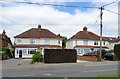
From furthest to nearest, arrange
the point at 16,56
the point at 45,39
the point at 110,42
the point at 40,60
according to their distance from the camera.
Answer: the point at 110,42 < the point at 45,39 < the point at 16,56 < the point at 40,60

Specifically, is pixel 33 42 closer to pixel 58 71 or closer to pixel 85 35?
pixel 85 35

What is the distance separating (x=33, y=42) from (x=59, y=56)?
26.6 m

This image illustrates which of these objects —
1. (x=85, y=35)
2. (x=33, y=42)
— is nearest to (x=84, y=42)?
(x=85, y=35)

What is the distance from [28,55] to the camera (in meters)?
49.2

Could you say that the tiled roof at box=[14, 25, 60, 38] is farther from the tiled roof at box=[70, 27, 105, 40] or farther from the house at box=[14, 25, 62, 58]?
the tiled roof at box=[70, 27, 105, 40]

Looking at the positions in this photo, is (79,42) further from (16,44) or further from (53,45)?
(16,44)

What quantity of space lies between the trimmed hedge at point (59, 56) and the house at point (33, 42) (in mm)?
22849

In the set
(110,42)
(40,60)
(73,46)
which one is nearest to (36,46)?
(73,46)

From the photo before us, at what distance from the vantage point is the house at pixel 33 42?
161 feet

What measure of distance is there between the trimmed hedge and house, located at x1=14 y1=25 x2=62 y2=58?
900 inches

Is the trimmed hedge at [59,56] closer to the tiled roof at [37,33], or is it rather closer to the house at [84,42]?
the tiled roof at [37,33]

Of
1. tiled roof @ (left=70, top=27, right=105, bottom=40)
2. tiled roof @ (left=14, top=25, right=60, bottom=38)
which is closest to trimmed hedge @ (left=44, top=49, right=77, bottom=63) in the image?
tiled roof @ (left=14, top=25, right=60, bottom=38)

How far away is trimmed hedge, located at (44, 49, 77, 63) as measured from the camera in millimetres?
25984

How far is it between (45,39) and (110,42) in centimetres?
3053
